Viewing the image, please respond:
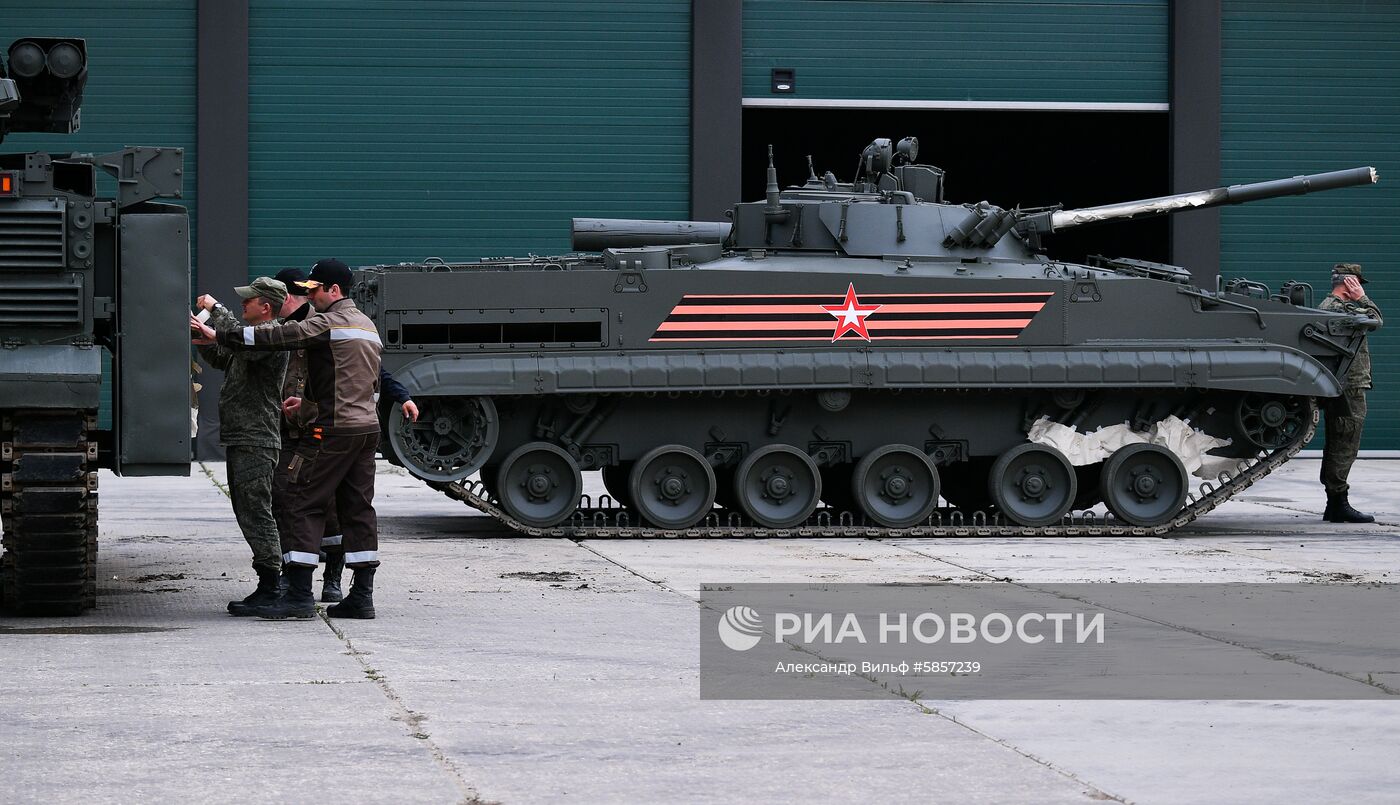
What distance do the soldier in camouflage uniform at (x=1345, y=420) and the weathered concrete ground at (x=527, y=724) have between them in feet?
24.2

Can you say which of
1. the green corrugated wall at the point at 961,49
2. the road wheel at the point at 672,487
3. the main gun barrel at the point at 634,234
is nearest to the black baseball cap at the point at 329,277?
the road wheel at the point at 672,487

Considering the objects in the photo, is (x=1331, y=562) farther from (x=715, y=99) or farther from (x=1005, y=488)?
(x=715, y=99)

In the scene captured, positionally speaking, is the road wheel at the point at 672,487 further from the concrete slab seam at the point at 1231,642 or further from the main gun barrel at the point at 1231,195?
the main gun barrel at the point at 1231,195

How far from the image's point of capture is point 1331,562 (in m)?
13.1

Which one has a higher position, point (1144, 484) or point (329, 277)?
point (329, 277)

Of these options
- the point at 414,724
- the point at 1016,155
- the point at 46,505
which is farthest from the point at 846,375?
the point at 1016,155

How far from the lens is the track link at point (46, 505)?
9438 mm

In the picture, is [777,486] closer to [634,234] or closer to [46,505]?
[634,234]

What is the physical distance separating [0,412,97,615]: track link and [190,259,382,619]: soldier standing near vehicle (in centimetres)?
92

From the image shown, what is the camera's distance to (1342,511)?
16.5 m

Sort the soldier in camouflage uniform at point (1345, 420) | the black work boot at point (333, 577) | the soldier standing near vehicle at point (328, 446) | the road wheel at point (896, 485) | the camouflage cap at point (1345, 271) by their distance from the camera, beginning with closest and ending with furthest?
the soldier standing near vehicle at point (328, 446) < the black work boot at point (333, 577) < the road wheel at point (896, 485) < the soldier in camouflage uniform at point (1345, 420) < the camouflage cap at point (1345, 271)

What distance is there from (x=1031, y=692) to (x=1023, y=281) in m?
7.86

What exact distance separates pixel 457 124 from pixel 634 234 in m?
7.11

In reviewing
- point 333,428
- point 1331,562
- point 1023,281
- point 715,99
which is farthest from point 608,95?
point 333,428
